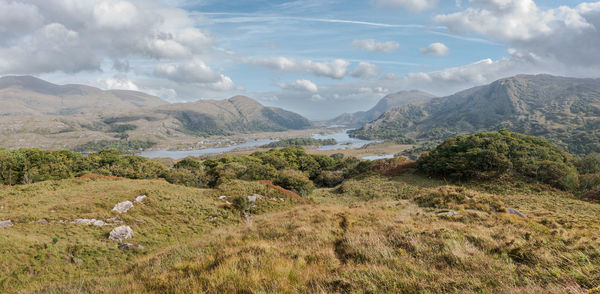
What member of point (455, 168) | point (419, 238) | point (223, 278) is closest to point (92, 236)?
point (223, 278)

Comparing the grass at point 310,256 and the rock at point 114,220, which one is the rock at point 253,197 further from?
the rock at point 114,220

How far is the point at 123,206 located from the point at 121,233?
16.1ft

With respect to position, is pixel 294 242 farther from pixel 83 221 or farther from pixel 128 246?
pixel 83 221

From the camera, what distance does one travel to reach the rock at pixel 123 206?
61.6 ft

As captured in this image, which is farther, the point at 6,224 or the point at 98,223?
the point at 98,223

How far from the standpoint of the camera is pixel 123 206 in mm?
19266

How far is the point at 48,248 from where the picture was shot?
39.1ft

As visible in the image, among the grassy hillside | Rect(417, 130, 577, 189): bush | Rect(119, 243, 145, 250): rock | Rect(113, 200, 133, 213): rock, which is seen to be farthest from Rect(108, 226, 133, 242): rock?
Rect(417, 130, 577, 189): bush

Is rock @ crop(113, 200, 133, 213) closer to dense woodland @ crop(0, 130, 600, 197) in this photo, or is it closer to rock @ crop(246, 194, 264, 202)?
rock @ crop(246, 194, 264, 202)

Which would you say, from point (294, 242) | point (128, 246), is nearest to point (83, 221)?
point (128, 246)

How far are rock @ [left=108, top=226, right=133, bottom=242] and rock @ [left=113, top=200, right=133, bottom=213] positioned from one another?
12.8 feet

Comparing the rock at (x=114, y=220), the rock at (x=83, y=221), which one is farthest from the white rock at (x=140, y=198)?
the rock at (x=83, y=221)

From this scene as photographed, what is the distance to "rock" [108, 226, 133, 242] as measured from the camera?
14.9 m

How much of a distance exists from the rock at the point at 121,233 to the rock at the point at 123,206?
3.91 meters
